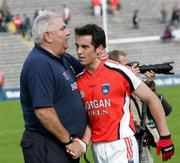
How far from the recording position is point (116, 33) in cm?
3809

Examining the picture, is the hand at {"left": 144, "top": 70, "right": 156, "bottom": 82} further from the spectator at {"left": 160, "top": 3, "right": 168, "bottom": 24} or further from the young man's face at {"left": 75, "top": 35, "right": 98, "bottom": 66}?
the spectator at {"left": 160, "top": 3, "right": 168, "bottom": 24}

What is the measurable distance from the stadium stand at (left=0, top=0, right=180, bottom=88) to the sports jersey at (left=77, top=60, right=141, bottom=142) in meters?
26.9

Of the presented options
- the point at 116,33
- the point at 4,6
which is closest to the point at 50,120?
the point at 116,33

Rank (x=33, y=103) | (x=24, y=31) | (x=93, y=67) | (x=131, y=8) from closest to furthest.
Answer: (x=33, y=103), (x=93, y=67), (x=24, y=31), (x=131, y=8)

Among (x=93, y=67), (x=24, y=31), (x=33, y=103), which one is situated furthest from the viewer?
(x=24, y=31)

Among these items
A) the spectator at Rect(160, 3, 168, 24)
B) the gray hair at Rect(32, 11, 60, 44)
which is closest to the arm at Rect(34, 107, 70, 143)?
the gray hair at Rect(32, 11, 60, 44)

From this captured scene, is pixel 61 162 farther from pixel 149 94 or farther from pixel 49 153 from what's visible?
pixel 149 94

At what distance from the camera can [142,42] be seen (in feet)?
122

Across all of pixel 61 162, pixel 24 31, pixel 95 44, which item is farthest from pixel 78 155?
pixel 24 31

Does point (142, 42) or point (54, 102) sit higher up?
point (54, 102)

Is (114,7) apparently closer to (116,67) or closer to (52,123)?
(116,67)

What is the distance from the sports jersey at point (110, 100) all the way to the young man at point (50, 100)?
14 centimetres

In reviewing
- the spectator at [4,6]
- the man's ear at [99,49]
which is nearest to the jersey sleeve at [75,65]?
the man's ear at [99,49]

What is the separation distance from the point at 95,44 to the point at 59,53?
358 mm
